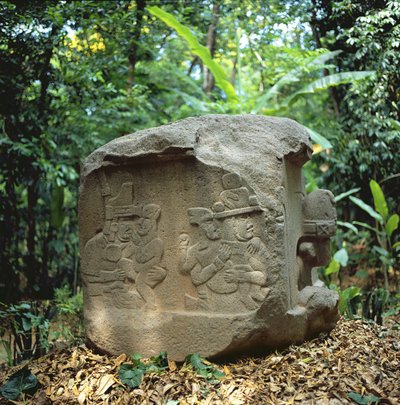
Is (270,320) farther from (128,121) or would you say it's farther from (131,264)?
(128,121)

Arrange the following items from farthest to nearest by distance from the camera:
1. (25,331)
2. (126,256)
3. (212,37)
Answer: (212,37), (25,331), (126,256)

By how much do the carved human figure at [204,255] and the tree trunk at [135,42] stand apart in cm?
404

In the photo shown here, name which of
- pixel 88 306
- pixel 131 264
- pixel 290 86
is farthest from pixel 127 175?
pixel 290 86

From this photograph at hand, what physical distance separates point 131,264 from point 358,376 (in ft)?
5.86

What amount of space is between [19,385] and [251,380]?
1573 mm

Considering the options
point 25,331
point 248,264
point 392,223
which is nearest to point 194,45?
point 392,223

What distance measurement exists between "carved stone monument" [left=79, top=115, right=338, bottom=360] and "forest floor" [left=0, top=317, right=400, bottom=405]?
0.13 m

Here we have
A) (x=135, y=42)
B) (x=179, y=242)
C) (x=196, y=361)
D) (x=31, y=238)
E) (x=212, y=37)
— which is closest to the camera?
(x=196, y=361)

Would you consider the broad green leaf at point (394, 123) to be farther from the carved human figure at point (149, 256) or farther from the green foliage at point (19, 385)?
the green foliage at point (19, 385)

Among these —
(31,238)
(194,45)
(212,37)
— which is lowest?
(31,238)

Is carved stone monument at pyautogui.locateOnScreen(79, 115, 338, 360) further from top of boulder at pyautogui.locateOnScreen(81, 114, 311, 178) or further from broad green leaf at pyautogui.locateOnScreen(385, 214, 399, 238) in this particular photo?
broad green leaf at pyautogui.locateOnScreen(385, 214, 399, 238)

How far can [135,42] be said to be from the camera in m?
6.63

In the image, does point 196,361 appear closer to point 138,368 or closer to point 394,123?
point 138,368

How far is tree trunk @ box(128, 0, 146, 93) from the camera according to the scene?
6.71 metres
